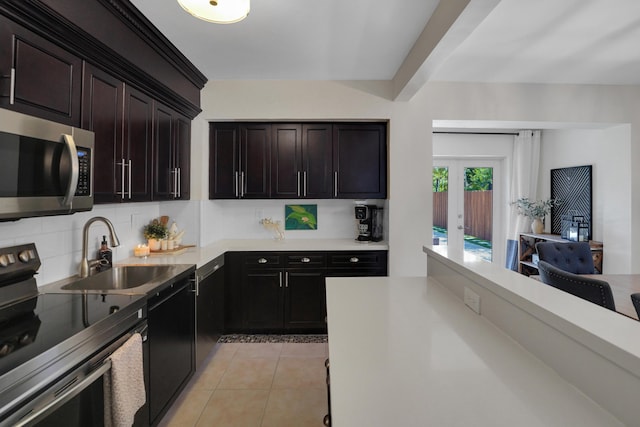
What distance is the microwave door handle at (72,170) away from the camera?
143cm

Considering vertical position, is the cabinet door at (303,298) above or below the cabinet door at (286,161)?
below

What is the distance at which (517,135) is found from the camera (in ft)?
15.3

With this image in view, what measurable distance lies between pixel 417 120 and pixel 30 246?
3.16m

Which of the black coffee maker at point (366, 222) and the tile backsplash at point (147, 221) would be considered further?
the black coffee maker at point (366, 222)

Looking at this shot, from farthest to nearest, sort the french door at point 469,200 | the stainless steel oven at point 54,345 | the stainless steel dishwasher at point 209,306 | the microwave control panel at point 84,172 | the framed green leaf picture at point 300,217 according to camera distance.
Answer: the french door at point 469,200 < the framed green leaf picture at point 300,217 < the stainless steel dishwasher at point 209,306 < the microwave control panel at point 84,172 < the stainless steel oven at point 54,345

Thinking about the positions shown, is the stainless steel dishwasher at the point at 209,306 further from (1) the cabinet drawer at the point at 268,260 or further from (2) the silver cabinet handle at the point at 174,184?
(2) the silver cabinet handle at the point at 174,184

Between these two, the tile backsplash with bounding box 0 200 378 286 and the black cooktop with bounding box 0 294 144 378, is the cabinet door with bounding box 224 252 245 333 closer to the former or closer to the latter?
the tile backsplash with bounding box 0 200 378 286

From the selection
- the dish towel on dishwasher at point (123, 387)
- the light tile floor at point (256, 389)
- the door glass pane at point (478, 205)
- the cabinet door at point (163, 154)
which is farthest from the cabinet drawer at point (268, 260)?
the door glass pane at point (478, 205)

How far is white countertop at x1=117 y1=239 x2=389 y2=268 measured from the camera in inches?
103

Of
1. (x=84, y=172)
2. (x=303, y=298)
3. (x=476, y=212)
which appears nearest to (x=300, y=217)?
(x=303, y=298)

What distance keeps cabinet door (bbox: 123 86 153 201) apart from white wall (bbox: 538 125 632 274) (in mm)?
4523

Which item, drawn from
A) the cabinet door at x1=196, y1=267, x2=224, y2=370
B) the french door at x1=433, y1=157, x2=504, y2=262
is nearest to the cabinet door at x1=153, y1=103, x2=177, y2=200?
the cabinet door at x1=196, y1=267, x2=224, y2=370

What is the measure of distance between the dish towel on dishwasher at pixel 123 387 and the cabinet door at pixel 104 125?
914 millimetres

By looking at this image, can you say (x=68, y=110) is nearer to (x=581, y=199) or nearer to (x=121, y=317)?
(x=121, y=317)
